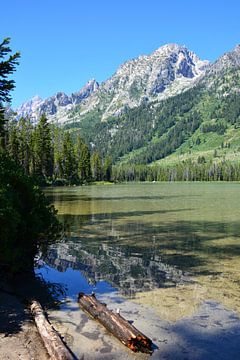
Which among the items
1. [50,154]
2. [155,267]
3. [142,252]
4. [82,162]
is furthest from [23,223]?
[82,162]

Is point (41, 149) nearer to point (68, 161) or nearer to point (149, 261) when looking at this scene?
point (68, 161)

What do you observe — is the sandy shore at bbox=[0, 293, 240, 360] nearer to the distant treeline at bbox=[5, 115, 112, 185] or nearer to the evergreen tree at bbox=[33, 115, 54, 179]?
the distant treeline at bbox=[5, 115, 112, 185]

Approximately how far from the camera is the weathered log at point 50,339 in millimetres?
8977

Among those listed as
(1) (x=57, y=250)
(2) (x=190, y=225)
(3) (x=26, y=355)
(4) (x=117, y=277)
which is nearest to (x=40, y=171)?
(2) (x=190, y=225)

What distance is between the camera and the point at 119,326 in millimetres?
10680

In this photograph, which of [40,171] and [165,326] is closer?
[165,326]

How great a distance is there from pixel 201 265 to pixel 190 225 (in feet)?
49.0

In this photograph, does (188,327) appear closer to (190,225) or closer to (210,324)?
(210,324)

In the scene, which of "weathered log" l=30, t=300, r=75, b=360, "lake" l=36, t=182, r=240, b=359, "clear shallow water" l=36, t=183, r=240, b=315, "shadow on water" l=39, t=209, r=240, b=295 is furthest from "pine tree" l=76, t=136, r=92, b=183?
"weathered log" l=30, t=300, r=75, b=360

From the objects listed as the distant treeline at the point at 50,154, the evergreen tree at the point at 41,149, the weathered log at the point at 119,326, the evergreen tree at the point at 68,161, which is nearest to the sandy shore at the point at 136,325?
the weathered log at the point at 119,326

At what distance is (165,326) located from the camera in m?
11.8

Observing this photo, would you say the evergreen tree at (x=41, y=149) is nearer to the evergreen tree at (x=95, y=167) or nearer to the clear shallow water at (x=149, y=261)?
the evergreen tree at (x=95, y=167)

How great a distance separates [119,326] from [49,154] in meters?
107

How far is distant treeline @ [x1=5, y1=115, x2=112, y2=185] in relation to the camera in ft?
349
